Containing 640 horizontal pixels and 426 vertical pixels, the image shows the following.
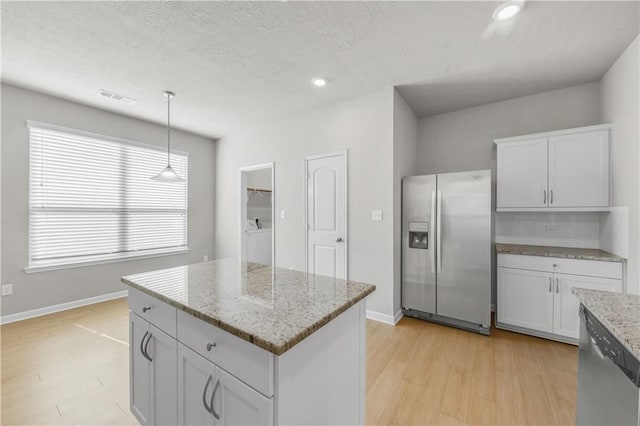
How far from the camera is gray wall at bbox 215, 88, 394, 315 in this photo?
A: 10.1 ft

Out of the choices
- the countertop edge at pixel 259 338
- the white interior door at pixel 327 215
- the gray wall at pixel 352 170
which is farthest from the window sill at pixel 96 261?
the countertop edge at pixel 259 338

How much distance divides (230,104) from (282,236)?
2.00 m

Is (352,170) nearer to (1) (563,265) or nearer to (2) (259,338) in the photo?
(1) (563,265)

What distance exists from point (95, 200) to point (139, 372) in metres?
3.23

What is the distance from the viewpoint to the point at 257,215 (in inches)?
229

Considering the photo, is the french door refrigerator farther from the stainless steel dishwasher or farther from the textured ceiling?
the stainless steel dishwasher

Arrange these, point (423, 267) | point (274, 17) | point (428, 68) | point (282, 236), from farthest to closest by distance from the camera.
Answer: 1. point (282, 236)
2. point (423, 267)
3. point (428, 68)
4. point (274, 17)

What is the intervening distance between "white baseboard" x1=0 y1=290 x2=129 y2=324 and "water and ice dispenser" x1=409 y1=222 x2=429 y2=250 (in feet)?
12.3

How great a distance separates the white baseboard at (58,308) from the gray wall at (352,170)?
2416mm

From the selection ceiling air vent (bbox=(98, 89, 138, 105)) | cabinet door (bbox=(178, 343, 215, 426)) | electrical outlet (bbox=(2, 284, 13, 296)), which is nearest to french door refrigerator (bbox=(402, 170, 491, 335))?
cabinet door (bbox=(178, 343, 215, 426))

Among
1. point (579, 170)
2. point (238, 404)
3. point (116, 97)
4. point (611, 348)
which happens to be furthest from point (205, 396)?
point (116, 97)

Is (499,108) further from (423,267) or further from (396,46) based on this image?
(423,267)

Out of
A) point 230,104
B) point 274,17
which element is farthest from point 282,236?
point 274,17

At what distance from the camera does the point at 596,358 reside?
3.65 ft
